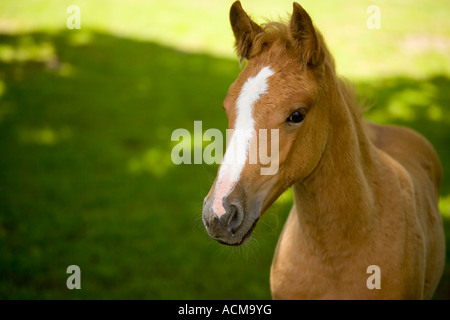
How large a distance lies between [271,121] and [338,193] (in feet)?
2.42

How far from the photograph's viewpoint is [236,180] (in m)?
2.03

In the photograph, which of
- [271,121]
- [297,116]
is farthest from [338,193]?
[271,121]

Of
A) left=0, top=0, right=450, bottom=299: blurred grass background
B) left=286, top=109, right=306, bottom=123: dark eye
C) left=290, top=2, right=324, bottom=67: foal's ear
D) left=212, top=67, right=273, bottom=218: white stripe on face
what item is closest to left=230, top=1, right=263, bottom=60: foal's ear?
left=0, top=0, right=450, bottom=299: blurred grass background

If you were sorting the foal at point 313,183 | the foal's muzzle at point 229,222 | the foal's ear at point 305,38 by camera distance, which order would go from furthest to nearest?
the foal's ear at point 305,38 < the foal at point 313,183 < the foal's muzzle at point 229,222

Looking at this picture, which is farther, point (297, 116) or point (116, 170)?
point (116, 170)

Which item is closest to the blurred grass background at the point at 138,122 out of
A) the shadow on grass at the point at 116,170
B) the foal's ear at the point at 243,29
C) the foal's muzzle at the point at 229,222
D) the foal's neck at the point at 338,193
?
the shadow on grass at the point at 116,170

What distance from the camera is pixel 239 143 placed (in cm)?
205

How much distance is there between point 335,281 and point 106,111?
642 cm

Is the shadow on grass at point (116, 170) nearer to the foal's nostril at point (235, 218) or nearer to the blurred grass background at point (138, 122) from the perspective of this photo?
the blurred grass background at point (138, 122)

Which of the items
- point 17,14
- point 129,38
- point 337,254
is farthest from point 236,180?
point 17,14

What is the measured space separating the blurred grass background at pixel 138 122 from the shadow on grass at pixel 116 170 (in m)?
0.02

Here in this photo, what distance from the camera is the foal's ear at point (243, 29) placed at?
96.8 inches

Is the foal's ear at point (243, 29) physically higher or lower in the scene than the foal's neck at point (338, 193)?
higher

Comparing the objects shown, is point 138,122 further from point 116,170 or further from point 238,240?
point 238,240
